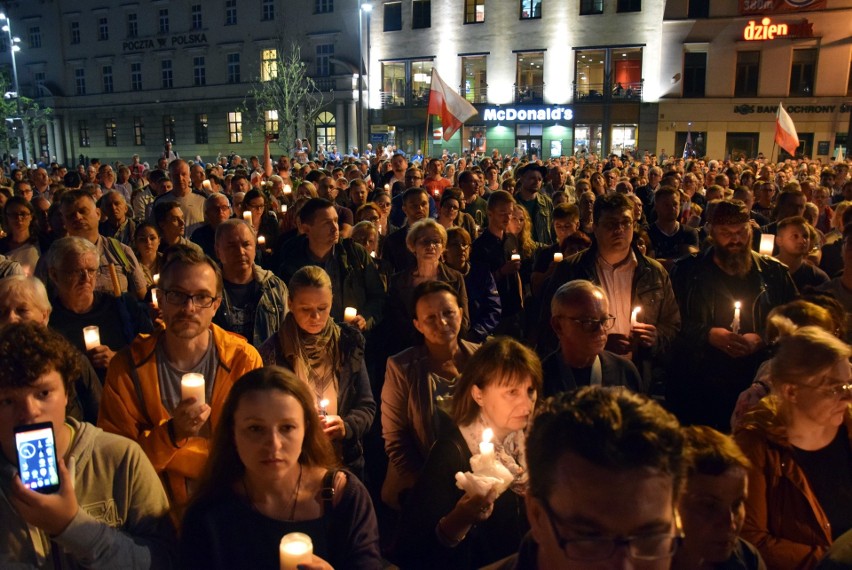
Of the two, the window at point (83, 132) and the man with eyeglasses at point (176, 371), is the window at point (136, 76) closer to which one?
the window at point (83, 132)

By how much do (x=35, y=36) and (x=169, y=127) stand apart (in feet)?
45.8

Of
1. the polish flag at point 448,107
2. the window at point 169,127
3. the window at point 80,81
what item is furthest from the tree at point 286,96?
the polish flag at point 448,107

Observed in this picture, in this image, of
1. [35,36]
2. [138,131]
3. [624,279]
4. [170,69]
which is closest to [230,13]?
[170,69]

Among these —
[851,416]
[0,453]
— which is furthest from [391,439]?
[851,416]

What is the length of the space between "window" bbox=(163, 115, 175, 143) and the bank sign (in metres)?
20.9

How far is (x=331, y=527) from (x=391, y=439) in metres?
1.30

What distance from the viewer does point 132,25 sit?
4450 cm

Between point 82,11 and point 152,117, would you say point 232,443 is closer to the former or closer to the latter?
point 152,117

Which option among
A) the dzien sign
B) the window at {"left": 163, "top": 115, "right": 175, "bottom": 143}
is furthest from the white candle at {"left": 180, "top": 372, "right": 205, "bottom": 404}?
the window at {"left": 163, "top": 115, "right": 175, "bottom": 143}

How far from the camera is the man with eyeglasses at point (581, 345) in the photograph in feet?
10.8

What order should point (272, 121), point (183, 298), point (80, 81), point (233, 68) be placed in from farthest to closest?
1. point (80, 81)
2. point (233, 68)
3. point (272, 121)
4. point (183, 298)

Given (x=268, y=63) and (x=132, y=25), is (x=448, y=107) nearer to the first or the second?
(x=268, y=63)

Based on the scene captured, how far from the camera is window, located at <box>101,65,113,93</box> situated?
45.8 meters

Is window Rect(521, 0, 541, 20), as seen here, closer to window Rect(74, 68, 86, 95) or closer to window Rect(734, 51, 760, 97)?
window Rect(734, 51, 760, 97)
